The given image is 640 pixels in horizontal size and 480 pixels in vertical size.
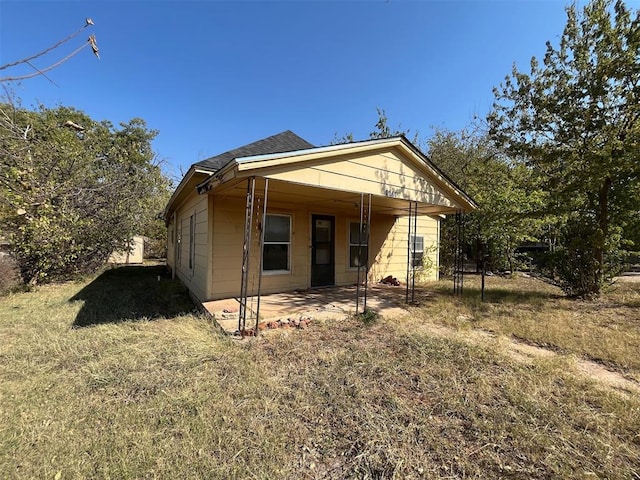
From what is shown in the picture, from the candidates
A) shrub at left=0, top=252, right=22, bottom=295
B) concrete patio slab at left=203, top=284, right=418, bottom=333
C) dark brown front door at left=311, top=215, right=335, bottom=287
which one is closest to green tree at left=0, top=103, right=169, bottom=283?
shrub at left=0, top=252, right=22, bottom=295

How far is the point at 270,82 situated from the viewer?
12.9m

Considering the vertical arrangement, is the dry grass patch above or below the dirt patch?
above

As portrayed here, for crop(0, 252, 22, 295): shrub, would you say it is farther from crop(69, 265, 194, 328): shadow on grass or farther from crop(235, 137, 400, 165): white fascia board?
crop(235, 137, 400, 165): white fascia board

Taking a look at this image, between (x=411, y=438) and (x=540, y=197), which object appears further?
(x=540, y=197)

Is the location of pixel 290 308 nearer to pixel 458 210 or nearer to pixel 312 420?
pixel 312 420

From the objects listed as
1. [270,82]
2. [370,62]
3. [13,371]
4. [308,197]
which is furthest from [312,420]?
[270,82]

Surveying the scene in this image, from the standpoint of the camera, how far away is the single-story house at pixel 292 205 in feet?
15.7

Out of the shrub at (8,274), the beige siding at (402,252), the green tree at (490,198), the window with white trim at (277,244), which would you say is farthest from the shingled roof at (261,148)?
the shrub at (8,274)

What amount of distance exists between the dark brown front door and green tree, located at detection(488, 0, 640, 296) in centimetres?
530

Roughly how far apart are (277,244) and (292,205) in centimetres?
99

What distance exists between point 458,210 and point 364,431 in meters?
6.69

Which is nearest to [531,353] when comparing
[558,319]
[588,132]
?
[558,319]

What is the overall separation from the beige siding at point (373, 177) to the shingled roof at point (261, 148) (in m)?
0.90

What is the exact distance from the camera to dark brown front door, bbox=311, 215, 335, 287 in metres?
7.83
